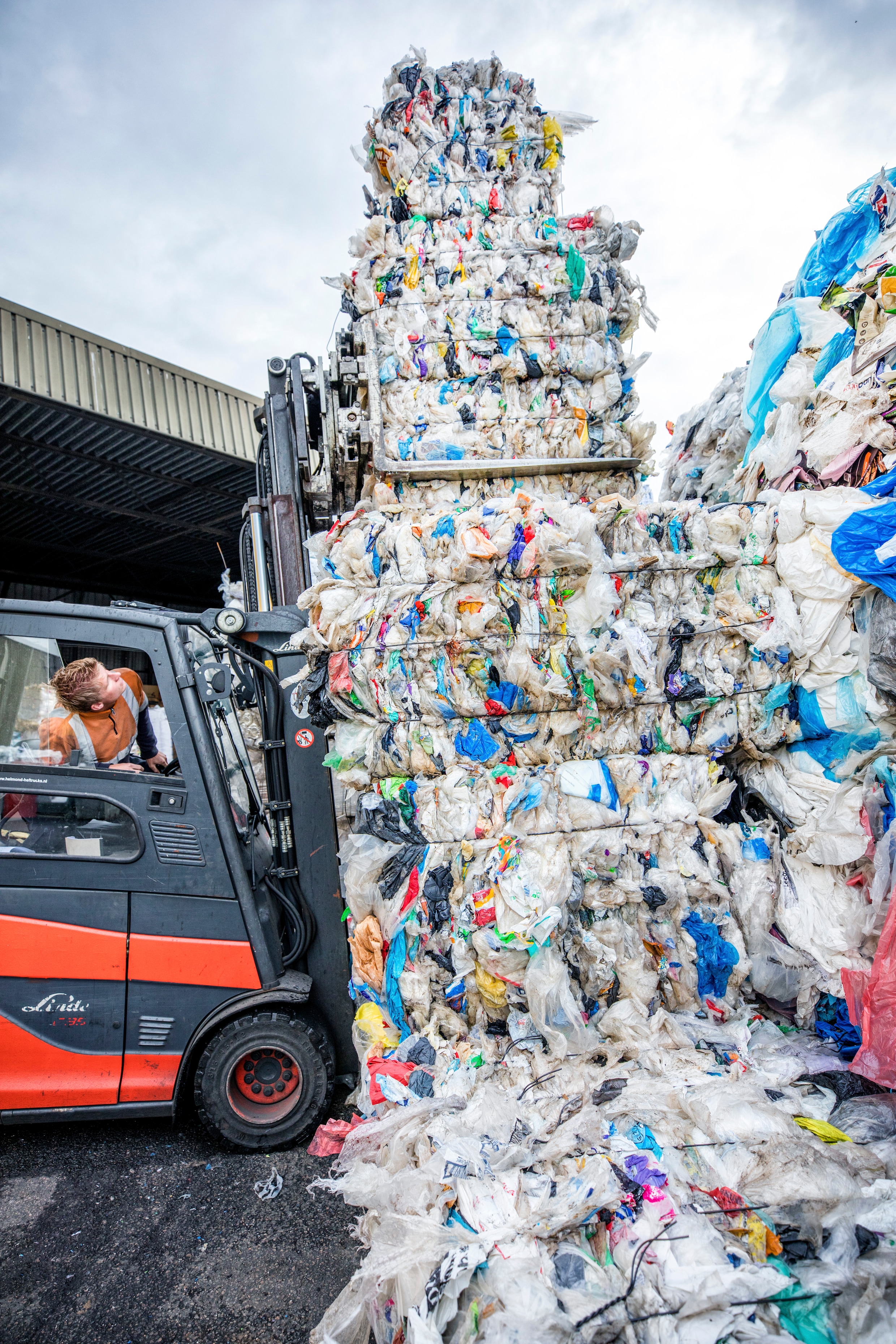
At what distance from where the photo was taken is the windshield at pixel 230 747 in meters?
2.47

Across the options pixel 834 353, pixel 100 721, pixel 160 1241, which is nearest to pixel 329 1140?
pixel 160 1241

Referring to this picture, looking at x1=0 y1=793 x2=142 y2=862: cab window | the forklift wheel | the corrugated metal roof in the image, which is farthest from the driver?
the corrugated metal roof

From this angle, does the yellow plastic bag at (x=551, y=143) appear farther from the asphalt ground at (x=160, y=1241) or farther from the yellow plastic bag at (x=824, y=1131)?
the asphalt ground at (x=160, y=1241)

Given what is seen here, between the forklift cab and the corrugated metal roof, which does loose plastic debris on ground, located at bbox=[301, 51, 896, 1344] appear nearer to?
the forklift cab

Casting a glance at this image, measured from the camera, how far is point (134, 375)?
6.49 metres

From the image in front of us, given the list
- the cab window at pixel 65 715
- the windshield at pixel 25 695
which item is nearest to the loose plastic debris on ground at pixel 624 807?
the cab window at pixel 65 715

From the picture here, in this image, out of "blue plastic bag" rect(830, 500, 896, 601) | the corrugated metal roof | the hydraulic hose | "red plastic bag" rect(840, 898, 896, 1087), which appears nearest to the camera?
"red plastic bag" rect(840, 898, 896, 1087)

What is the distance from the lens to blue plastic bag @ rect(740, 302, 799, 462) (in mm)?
2666

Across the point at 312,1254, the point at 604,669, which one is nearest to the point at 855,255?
the point at 604,669

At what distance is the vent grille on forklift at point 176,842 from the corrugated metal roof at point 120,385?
16.6 feet

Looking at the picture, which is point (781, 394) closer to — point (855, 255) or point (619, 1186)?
point (855, 255)

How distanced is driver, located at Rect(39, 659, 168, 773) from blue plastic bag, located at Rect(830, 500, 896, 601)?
251 cm

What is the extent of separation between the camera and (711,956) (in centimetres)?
232

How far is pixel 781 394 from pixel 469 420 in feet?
Answer: 4.30
